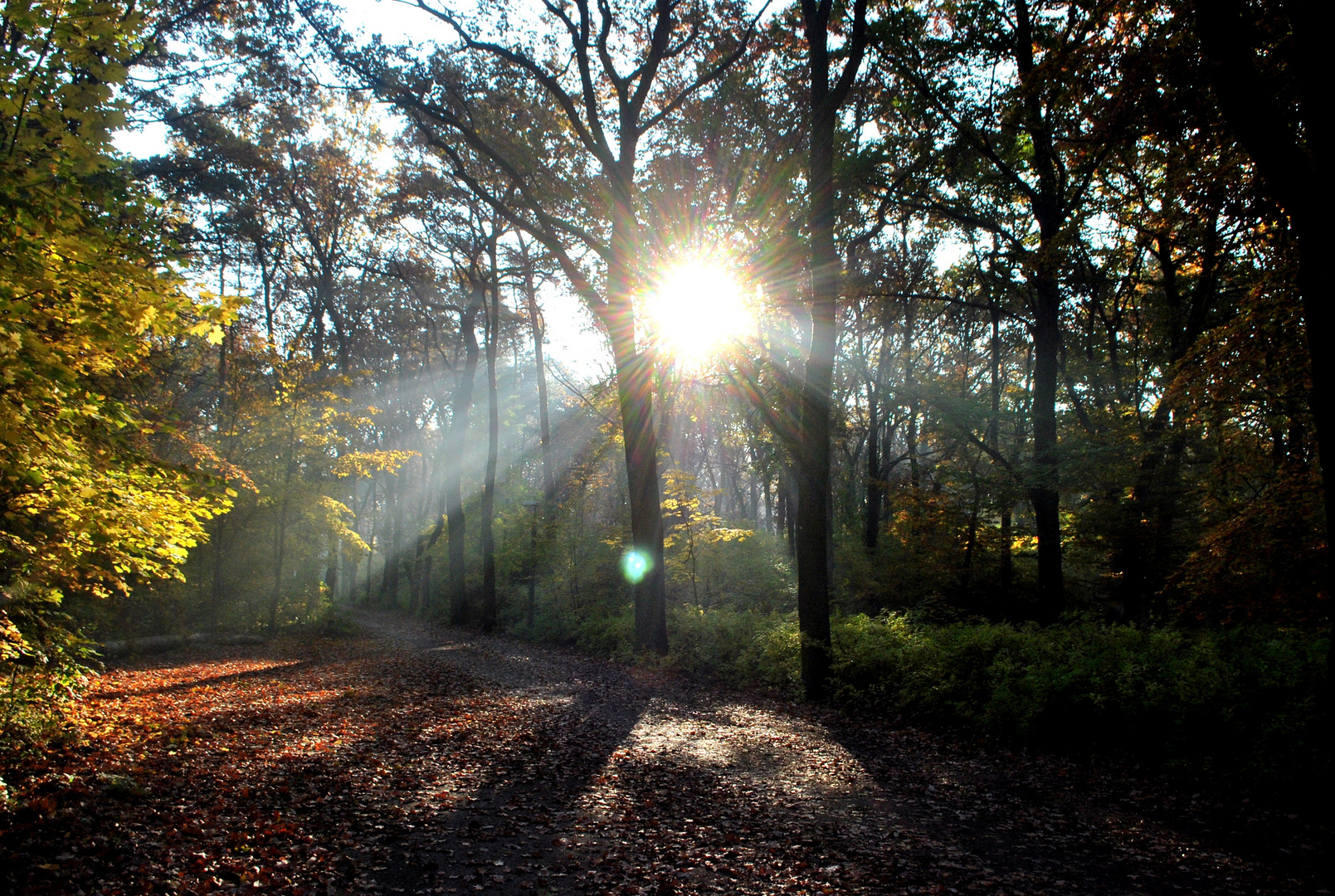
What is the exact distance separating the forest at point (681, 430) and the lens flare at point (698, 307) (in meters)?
0.12

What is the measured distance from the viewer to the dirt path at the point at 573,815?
3.95 m

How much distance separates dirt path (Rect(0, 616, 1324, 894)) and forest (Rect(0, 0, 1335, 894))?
56mm

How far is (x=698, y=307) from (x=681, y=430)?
42.1ft

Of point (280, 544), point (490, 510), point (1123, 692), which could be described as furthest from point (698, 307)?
point (280, 544)

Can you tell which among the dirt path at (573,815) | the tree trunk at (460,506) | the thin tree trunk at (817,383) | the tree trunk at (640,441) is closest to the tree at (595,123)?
the tree trunk at (640,441)

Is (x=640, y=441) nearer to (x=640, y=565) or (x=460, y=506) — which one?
(x=640, y=565)

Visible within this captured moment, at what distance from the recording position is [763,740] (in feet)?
25.6

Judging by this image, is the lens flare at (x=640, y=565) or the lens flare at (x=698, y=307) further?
the lens flare at (x=698, y=307)

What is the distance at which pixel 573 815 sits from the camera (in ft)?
17.1

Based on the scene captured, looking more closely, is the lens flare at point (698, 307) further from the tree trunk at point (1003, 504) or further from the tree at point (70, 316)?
the tree at point (70, 316)

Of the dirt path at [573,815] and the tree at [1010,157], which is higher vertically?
the tree at [1010,157]

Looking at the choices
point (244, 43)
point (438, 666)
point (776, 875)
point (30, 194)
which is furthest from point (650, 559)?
point (244, 43)

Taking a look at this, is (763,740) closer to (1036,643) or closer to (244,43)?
(1036,643)

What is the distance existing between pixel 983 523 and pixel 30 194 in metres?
19.6
